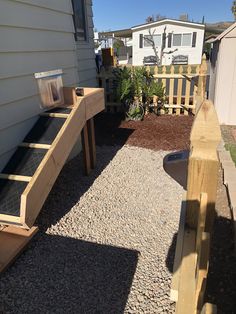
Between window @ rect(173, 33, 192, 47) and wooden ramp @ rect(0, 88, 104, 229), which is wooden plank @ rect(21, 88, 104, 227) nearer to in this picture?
wooden ramp @ rect(0, 88, 104, 229)

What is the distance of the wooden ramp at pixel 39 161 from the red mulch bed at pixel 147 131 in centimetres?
202

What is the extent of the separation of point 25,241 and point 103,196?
1286 millimetres

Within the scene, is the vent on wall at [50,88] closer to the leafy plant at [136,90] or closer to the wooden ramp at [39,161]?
the wooden ramp at [39,161]

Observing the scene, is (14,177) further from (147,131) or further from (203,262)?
(147,131)

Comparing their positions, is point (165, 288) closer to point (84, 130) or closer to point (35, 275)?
point (35, 275)

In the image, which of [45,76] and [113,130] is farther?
[113,130]

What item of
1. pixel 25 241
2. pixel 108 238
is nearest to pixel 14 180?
pixel 25 241

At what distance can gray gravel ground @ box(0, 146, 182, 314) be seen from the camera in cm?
221

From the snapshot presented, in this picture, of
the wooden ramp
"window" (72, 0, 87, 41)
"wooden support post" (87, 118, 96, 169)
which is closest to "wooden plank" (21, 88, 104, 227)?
the wooden ramp

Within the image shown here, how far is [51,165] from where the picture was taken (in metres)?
2.87

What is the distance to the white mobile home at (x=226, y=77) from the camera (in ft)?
18.6

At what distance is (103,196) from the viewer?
3742 mm

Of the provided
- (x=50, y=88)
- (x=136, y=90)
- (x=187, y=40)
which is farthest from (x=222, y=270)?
(x=187, y=40)

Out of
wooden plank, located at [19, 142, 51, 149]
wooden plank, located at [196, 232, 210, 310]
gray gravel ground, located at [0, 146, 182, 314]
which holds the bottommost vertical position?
gray gravel ground, located at [0, 146, 182, 314]
